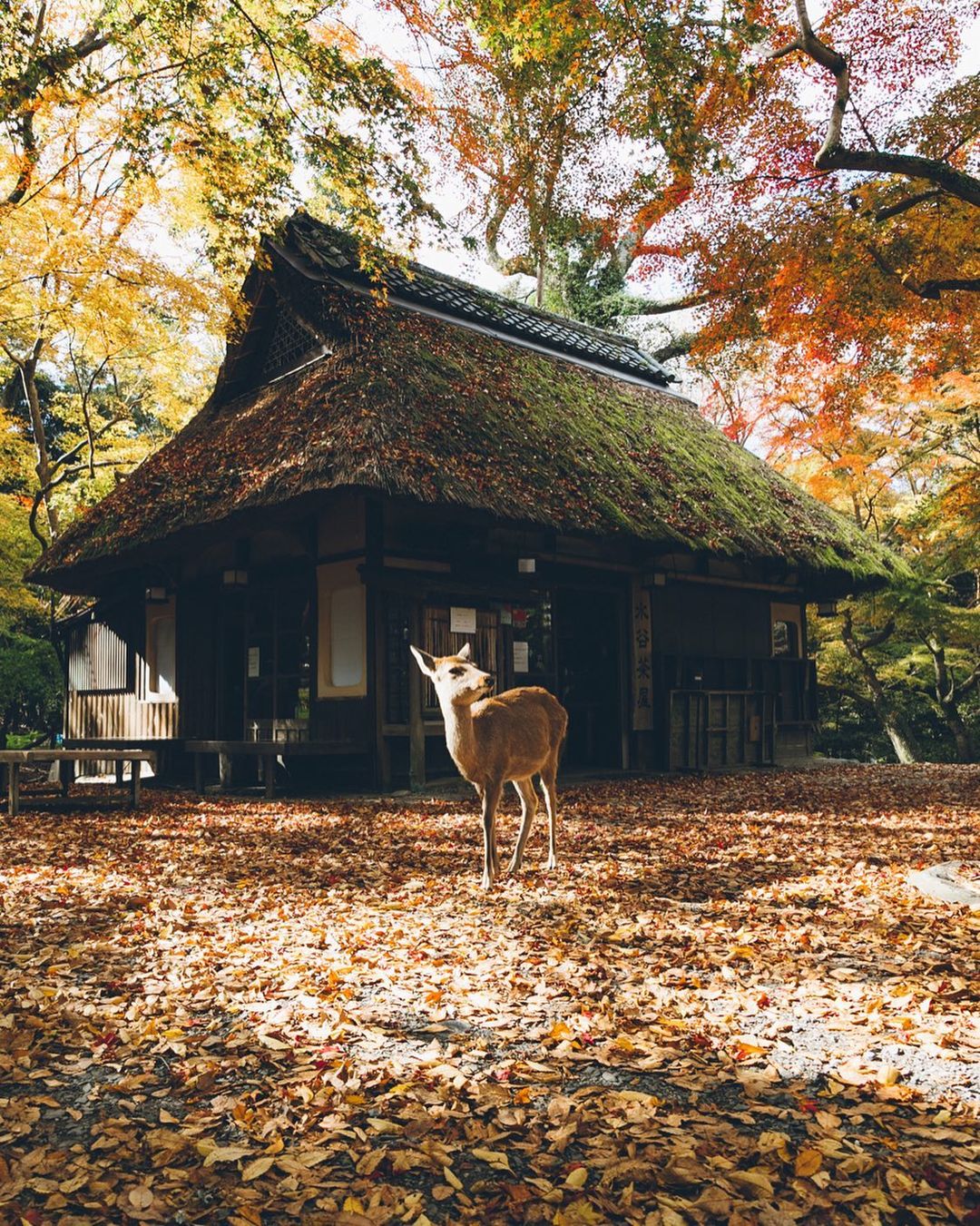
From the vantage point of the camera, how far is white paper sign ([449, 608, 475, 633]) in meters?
9.81

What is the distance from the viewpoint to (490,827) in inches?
193

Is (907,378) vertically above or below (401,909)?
above

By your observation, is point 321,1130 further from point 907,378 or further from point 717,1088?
point 907,378

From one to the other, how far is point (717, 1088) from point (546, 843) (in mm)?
3729

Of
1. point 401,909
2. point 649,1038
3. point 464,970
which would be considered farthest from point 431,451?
point 649,1038

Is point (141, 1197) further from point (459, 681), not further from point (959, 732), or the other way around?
point (959, 732)

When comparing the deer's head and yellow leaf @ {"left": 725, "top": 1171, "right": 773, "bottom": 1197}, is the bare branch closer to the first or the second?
the deer's head

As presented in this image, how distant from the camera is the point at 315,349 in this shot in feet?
37.7

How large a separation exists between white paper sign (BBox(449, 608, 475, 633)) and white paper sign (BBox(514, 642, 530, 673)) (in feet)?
2.87

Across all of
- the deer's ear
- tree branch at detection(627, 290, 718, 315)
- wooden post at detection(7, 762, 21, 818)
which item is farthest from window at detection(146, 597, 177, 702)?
tree branch at detection(627, 290, 718, 315)

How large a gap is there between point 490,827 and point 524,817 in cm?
53

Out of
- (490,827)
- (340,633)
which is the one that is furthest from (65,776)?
(490,827)

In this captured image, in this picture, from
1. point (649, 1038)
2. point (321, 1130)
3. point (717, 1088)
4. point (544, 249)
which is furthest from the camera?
point (544, 249)

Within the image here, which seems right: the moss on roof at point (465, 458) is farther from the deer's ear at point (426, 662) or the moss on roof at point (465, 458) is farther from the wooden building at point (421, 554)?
the deer's ear at point (426, 662)
